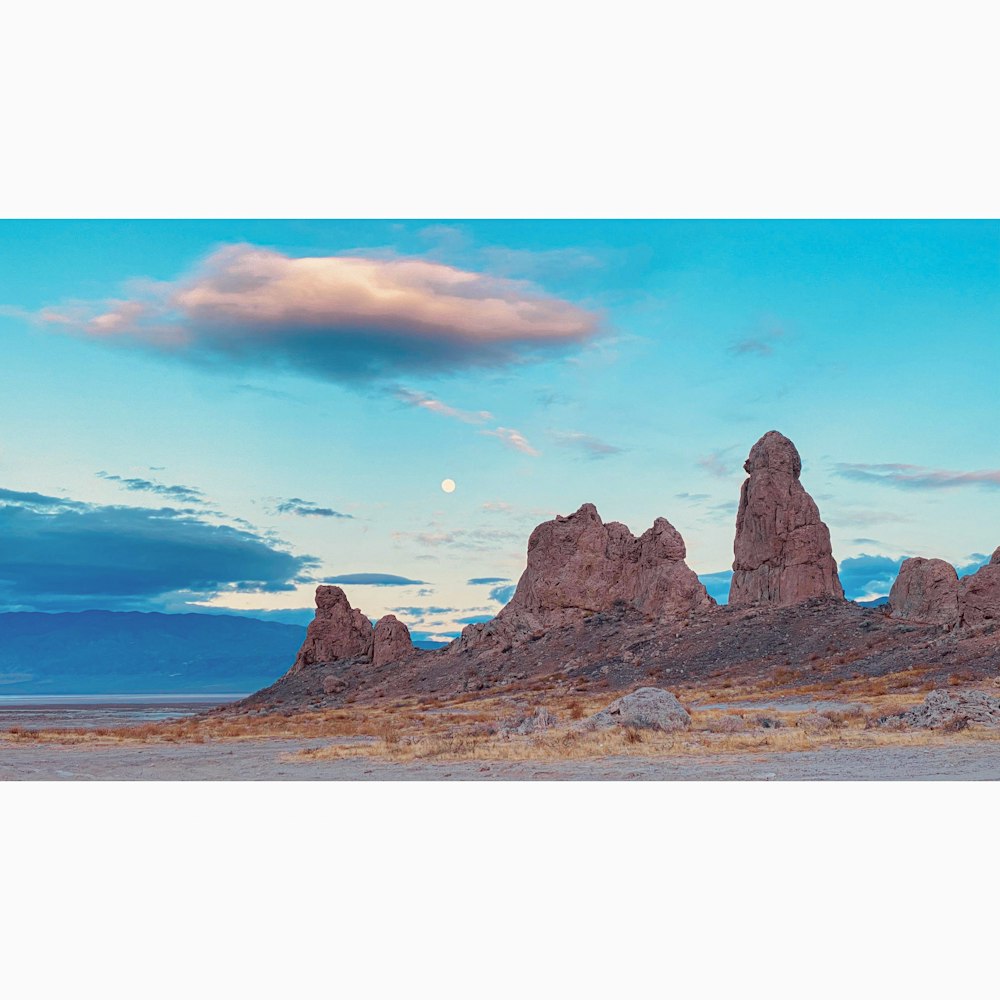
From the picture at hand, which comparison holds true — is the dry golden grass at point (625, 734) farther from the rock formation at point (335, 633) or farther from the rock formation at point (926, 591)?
the rock formation at point (335, 633)

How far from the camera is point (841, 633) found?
7681 cm

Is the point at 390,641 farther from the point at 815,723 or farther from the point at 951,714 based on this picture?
the point at 951,714

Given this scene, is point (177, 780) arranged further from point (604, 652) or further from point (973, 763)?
point (604, 652)

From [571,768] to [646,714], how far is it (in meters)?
8.13

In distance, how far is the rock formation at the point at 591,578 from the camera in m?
95.4

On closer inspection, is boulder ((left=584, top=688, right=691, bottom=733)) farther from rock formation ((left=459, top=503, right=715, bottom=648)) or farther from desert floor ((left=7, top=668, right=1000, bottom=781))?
rock formation ((left=459, top=503, right=715, bottom=648))

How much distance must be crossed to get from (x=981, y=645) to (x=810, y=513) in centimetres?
3673

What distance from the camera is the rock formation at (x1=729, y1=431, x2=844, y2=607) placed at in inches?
3593

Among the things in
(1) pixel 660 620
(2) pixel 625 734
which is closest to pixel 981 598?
(1) pixel 660 620

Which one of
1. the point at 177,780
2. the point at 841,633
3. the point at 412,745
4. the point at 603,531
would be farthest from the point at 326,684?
the point at 177,780

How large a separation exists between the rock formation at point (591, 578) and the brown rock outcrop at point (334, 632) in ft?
43.3

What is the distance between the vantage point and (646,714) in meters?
33.9

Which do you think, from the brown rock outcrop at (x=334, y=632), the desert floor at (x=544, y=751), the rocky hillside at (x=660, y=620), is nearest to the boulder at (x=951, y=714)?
the desert floor at (x=544, y=751)

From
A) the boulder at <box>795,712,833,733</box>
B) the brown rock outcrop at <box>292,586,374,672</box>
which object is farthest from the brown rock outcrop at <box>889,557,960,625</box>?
the boulder at <box>795,712,833,733</box>
